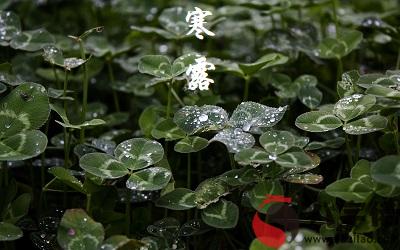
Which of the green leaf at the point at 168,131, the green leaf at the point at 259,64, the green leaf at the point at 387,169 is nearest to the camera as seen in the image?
the green leaf at the point at 387,169

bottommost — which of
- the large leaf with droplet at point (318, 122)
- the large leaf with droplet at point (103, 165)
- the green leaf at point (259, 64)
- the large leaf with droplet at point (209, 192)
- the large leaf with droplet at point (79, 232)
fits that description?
the large leaf with droplet at point (79, 232)

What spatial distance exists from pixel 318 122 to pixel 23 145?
0.50 meters

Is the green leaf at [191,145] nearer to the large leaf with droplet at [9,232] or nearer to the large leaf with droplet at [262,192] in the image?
the large leaf with droplet at [262,192]

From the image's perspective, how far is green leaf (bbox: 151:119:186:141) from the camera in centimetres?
108

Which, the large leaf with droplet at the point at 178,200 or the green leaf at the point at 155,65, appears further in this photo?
the green leaf at the point at 155,65

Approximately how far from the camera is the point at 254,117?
1028mm

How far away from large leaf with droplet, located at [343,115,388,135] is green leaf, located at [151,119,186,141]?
0.29 meters

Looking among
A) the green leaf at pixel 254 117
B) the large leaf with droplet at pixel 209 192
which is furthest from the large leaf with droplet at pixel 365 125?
the large leaf with droplet at pixel 209 192

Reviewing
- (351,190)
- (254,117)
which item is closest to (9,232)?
(254,117)

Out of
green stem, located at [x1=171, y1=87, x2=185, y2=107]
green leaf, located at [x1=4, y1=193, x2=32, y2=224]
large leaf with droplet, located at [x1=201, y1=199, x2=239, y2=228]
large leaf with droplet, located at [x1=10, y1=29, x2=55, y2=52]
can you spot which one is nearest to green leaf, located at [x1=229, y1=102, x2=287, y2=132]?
large leaf with droplet, located at [x1=201, y1=199, x2=239, y2=228]

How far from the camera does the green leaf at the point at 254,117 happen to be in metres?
1.00

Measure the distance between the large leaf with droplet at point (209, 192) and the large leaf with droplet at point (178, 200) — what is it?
0.04 ft

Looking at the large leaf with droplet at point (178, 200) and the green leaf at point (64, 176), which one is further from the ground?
the green leaf at point (64, 176)

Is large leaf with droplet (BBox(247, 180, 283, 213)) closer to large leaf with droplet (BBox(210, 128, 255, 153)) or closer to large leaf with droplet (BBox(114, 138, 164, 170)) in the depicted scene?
large leaf with droplet (BBox(210, 128, 255, 153))
